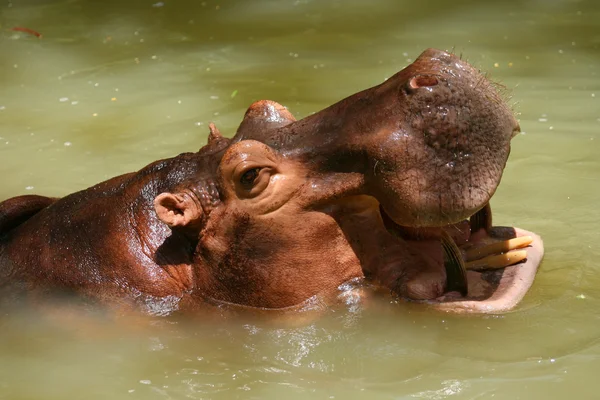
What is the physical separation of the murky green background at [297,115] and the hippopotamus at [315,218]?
210 millimetres

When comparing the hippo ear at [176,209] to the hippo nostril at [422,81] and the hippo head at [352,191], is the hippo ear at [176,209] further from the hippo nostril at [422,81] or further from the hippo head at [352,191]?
the hippo nostril at [422,81]

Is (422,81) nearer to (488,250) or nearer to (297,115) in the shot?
(488,250)

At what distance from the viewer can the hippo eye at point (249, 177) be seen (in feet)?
15.6

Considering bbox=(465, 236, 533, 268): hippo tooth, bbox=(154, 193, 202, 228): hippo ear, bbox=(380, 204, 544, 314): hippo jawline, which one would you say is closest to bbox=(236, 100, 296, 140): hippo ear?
bbox=(154, 193, 202, 228): hippo ear

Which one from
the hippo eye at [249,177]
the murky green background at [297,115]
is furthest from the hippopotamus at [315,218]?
the murky green background at [297,115]

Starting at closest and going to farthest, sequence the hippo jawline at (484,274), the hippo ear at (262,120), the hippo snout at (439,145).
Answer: the hippo snout at (439,145), the hippo jawline at (484,274), the hippo ear at (262,120)

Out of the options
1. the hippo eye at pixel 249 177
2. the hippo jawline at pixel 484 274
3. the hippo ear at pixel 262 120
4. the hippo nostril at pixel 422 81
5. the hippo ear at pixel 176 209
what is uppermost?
the hippo nostril at pixel 422 81

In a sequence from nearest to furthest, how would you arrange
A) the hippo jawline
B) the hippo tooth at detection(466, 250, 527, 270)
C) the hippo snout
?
the hippo snout < the hippo jawline < the hippo tooth at detection(466, 250, 527, 270)

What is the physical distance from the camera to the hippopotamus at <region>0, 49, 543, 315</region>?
445 centimetres

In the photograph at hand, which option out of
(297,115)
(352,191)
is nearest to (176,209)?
(352,191)

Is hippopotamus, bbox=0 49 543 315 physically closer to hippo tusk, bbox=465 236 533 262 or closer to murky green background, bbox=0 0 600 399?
hippo tusk, bbox=465 236 533 262

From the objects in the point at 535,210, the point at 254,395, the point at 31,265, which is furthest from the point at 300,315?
the point at 535,210

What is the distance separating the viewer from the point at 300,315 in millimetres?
4977

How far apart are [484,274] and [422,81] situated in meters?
1.15
